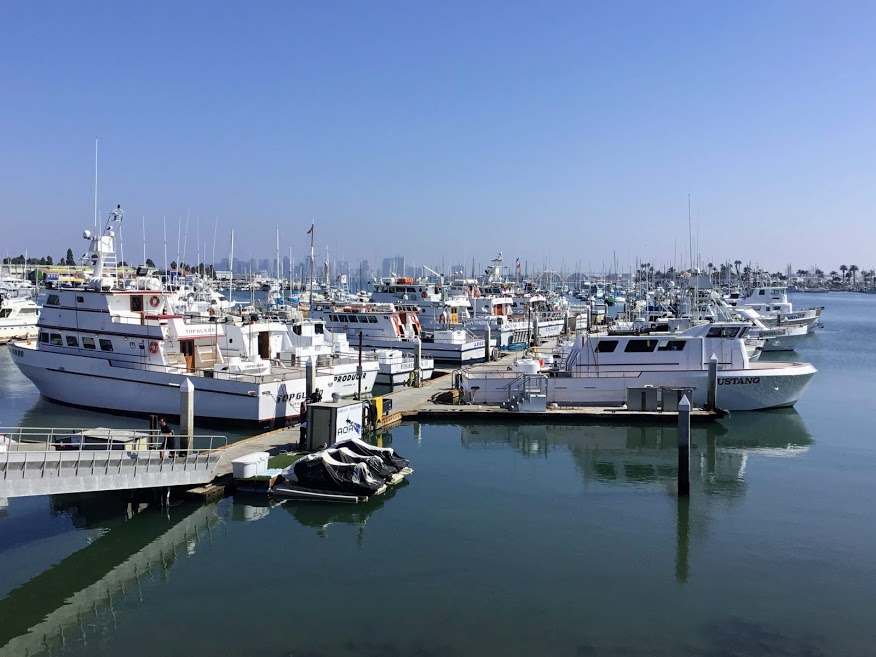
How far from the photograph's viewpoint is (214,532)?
682 inches

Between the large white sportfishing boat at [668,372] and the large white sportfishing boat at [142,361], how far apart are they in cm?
974

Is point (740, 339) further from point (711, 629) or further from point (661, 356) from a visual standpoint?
point (711, 629)

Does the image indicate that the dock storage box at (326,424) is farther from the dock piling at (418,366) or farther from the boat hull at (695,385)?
the dock piling at (418,366)

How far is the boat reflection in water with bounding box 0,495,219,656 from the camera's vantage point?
1280cm

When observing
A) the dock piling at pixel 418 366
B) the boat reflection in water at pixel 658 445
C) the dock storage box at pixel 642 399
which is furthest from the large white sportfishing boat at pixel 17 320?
the dock storage box at pixel 642 399

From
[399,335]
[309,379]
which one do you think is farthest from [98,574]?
[399,335]

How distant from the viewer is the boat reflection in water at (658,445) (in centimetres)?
2270

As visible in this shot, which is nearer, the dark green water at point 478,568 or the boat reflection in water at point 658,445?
the dark green water at point 478,568

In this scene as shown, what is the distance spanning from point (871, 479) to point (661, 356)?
9.89 m

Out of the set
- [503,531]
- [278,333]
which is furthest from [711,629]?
[278,333]

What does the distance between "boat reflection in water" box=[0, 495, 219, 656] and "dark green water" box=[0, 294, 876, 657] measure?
0.17 feet

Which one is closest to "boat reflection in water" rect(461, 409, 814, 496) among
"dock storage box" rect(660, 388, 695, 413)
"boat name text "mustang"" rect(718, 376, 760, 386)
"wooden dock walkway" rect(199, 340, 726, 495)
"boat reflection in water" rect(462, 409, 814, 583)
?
"boat reflection in water" rect(462, 409, 814, 583)

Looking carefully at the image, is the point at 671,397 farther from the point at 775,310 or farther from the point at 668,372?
the point at 775,310

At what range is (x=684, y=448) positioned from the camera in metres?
20.1
